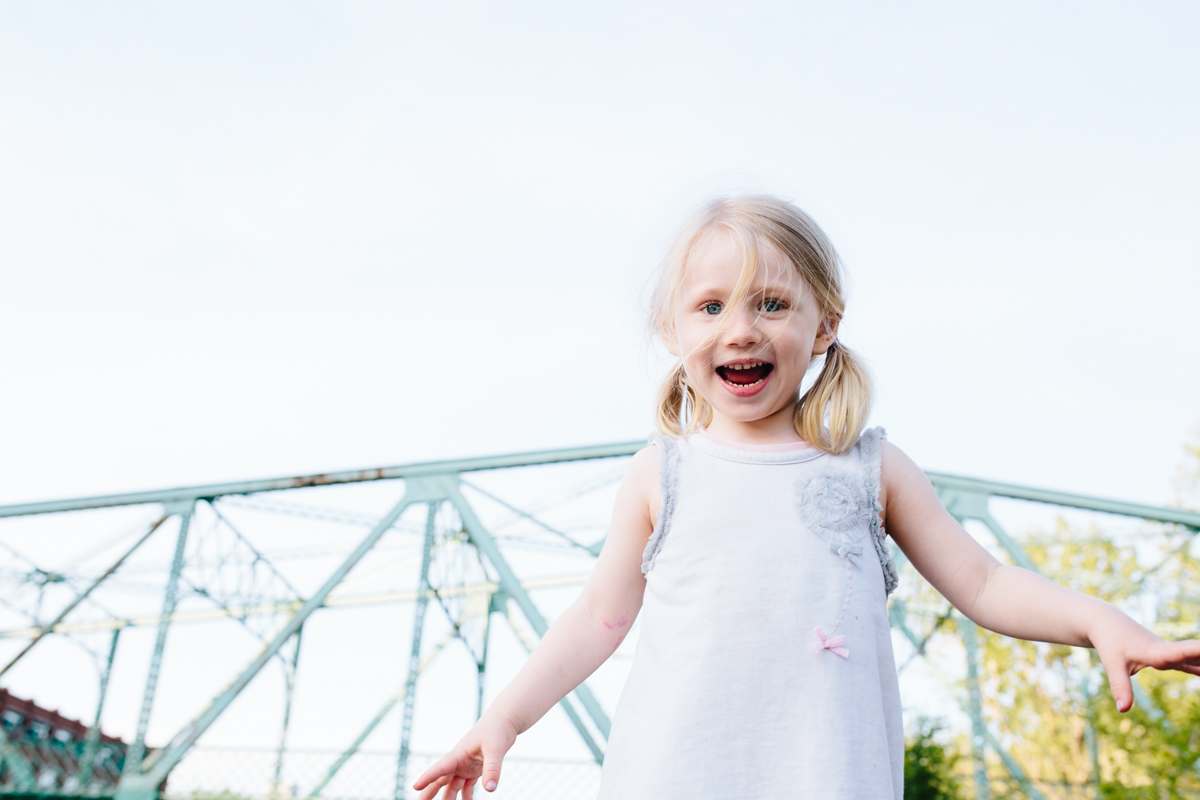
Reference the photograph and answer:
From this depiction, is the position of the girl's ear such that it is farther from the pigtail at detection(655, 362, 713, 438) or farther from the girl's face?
the pigtail at detection(655, 362, 713, 438)

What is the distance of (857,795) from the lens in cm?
119

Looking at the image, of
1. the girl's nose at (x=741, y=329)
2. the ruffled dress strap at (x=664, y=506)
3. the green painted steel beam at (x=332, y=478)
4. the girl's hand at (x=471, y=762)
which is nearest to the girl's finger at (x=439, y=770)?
the girl's hand at (x=471, y=762)

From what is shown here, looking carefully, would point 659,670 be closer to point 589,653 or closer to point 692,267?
point 589,653

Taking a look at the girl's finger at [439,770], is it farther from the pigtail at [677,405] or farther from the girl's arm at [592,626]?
the pigtail at [677,405]

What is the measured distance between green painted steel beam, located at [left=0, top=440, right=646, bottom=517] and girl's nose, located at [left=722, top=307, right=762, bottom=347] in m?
5.89

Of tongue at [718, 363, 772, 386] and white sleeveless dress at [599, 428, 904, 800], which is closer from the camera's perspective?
white sleeveless dress at [599, 428, 904, 800]

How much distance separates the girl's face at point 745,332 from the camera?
1.45 meters

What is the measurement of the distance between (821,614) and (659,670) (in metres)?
0.26

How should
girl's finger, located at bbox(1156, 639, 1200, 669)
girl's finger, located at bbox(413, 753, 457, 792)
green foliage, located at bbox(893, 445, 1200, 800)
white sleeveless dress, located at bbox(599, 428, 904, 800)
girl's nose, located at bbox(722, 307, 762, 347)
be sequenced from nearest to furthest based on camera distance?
girl's finger, located at bbox(1156, 639, 1200, 669)
white sleeveless dress, located at bbox(599, 428, 904, 800)
girl's finger, located at bbox(413, 753, 457, 792)
girl's nose, located at bbox(722, 307, 762, 347)
green foliage, located at bbox(893, 445, 1200, 800)

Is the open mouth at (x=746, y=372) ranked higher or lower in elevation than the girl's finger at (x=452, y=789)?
higher

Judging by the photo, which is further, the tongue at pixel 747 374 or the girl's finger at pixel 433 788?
the tongue at pixel 747 374

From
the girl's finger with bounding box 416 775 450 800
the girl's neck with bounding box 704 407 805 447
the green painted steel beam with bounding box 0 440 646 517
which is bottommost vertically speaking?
the girl's finger with bounding box 416 775 450 800

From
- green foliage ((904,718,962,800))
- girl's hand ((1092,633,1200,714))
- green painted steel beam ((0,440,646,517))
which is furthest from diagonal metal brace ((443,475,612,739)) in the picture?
girl's hand ((1092,633,1200,714))

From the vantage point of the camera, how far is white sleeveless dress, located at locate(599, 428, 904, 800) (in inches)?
48.1
